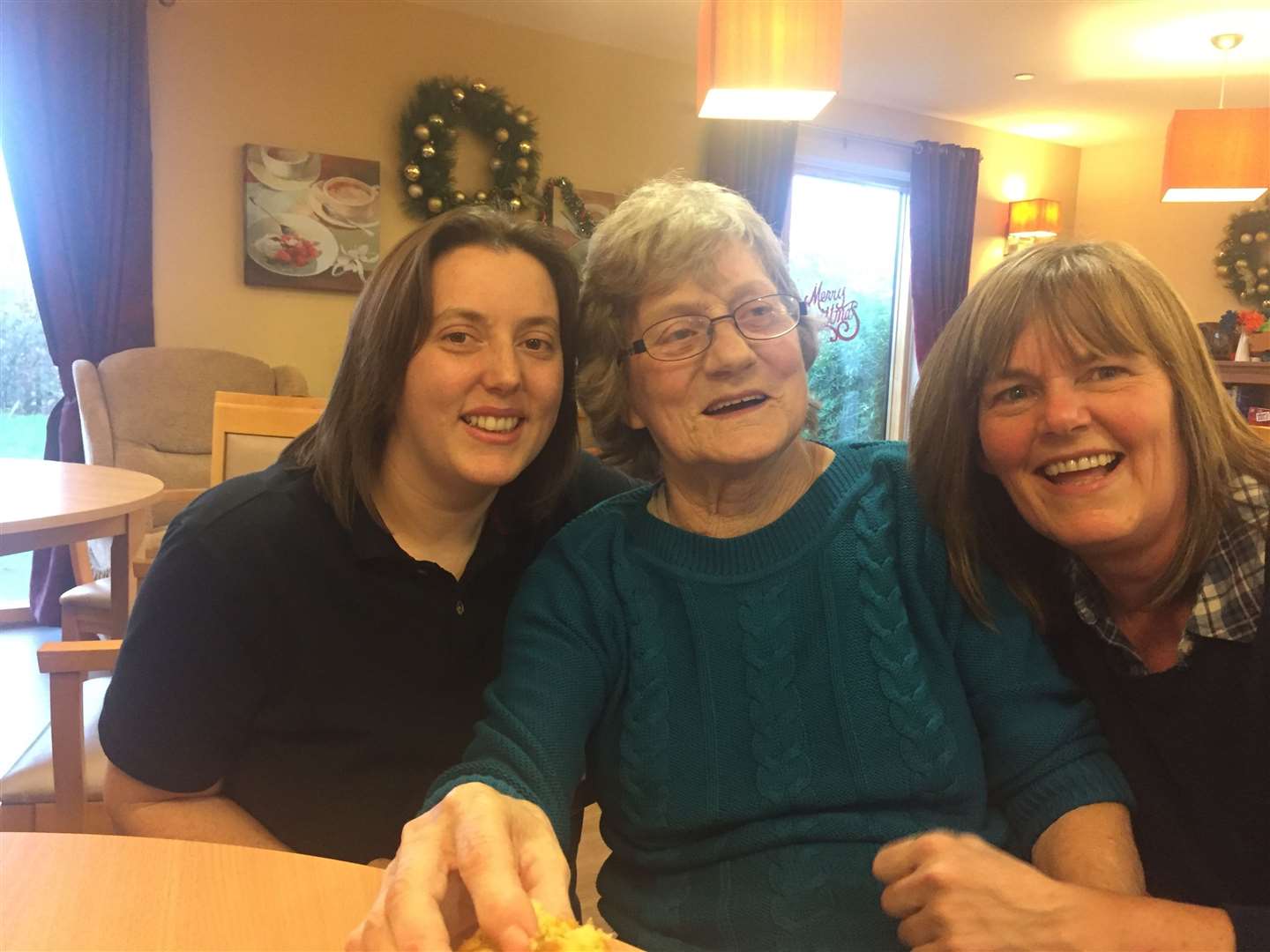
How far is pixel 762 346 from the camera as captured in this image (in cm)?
124

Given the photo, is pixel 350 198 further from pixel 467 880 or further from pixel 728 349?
pixel 467 880

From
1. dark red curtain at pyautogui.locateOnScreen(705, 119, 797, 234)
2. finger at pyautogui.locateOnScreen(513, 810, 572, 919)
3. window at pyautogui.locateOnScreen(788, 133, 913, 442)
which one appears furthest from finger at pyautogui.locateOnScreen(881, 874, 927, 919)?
window at pyautogui.locateOnScreen(788, 133, 913, 442)

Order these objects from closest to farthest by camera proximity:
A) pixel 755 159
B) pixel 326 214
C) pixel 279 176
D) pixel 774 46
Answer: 1. pixel 774 46
2. pixel 279 176
3. pixel 326 214
4. pixel 755 159

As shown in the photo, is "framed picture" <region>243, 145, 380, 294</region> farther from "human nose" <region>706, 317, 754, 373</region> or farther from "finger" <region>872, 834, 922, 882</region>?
"finger" <region>872, 834, 922, 882</region>

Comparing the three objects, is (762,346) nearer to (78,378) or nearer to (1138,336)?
(1138,336)

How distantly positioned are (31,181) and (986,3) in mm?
4409

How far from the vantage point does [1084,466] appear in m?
1.03

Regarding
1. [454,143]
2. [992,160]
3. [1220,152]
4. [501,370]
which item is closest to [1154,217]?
[992,160]

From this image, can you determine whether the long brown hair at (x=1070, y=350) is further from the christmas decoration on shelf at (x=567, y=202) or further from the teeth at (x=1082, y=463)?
the christmas decoration on shelf at (x=567, y=202)

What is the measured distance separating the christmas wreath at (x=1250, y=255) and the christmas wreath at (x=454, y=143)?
510 centimetres

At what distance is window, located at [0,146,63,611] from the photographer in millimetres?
4043

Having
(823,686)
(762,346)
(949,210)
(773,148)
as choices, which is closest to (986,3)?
(773,148)

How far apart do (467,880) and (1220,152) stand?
5007 millimetres

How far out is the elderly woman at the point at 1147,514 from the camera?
988mm
